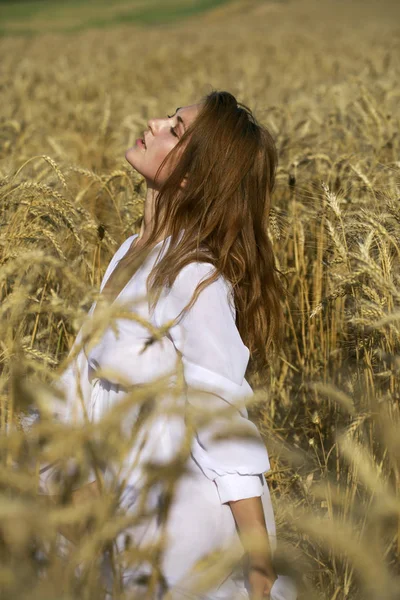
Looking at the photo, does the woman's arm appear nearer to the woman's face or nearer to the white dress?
the white dress

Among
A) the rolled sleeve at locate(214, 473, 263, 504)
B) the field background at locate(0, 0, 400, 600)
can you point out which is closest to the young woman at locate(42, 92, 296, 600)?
the rolled sleeve at locate(214, 473, 263, 504)

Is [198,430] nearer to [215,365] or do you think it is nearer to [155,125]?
[215,365]

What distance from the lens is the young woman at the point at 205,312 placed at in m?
1.34

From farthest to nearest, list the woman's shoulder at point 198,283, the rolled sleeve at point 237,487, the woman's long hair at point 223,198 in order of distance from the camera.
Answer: the woman's long hair at point 223,198
the woman's shoulder at point 198,283
the rolled sleeve at point 237,487

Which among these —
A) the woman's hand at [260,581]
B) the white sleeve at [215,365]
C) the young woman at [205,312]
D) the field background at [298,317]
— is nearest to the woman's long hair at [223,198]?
the young woman at [205,312]

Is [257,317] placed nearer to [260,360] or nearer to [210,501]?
[260,360]

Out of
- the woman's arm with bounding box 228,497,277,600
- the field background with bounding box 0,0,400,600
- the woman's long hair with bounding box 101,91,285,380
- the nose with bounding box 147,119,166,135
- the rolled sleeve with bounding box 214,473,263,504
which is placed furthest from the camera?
the nose with bounding box 147,119,166,135

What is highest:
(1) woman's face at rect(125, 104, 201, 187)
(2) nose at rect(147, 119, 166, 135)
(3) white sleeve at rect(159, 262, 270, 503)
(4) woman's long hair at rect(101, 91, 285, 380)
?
(2) nose at rect(147, 119, 166, 135)

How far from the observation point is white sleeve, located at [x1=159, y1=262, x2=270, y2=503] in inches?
53.3

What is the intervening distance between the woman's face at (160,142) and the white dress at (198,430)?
348 mm

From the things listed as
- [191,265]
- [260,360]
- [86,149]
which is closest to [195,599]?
[191,265]

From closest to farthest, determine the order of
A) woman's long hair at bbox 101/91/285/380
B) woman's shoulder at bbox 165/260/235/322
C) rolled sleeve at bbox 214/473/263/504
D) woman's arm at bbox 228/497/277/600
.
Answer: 1. woman's arm at bbox 228/497/277/600
2. rolled sleeve at bbox 214/473/263/504
3. woman's shoulder at bbox 165/260/235/322
4. woman's long hair at bbox 101/91/285/380

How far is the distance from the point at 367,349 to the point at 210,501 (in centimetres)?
68

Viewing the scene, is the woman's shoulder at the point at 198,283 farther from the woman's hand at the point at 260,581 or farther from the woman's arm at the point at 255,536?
the woman's hand at the point at 260,581
